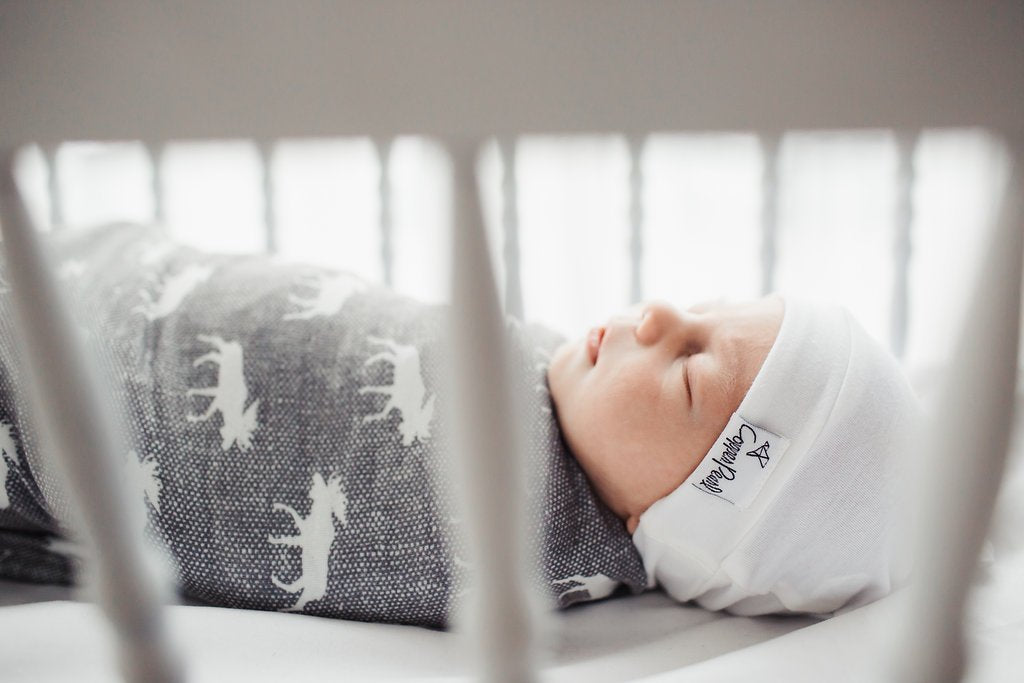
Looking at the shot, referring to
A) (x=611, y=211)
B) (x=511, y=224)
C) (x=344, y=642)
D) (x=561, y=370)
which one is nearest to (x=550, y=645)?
(x=344, y=642)

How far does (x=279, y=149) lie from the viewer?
1272 millimetres

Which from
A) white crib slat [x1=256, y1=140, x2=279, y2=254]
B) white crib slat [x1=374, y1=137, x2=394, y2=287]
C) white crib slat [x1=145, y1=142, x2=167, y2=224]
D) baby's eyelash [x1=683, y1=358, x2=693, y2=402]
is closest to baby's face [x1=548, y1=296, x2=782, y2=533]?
baby's eyelash [x1=683, y1=358, x2=693, y2=402]

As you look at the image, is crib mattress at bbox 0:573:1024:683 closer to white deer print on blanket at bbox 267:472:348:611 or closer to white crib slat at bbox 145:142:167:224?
white deer print on blanket at bbox 267:472:348:611

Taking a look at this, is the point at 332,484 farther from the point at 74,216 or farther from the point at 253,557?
the point at 74,216

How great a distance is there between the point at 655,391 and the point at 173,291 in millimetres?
535

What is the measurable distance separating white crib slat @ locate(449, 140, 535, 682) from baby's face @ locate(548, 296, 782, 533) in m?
0.40

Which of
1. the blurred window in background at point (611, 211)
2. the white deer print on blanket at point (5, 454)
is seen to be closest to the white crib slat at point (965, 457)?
the white deer print on blanket at point (5, 454)

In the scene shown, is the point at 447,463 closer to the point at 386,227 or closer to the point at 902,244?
the point at 386,227

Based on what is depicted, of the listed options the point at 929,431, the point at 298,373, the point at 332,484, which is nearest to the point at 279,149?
the point at 298,373

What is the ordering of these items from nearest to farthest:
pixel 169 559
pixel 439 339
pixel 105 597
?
pixel 105 597 → pixel 169 559 → pixel 439 339

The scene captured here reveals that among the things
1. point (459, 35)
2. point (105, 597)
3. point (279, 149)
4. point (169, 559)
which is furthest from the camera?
point (279, 149)

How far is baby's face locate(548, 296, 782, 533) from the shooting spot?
2.46 feet

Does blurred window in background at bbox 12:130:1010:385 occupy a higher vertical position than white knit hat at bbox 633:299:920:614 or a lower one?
higher

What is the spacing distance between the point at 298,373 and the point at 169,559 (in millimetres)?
212
